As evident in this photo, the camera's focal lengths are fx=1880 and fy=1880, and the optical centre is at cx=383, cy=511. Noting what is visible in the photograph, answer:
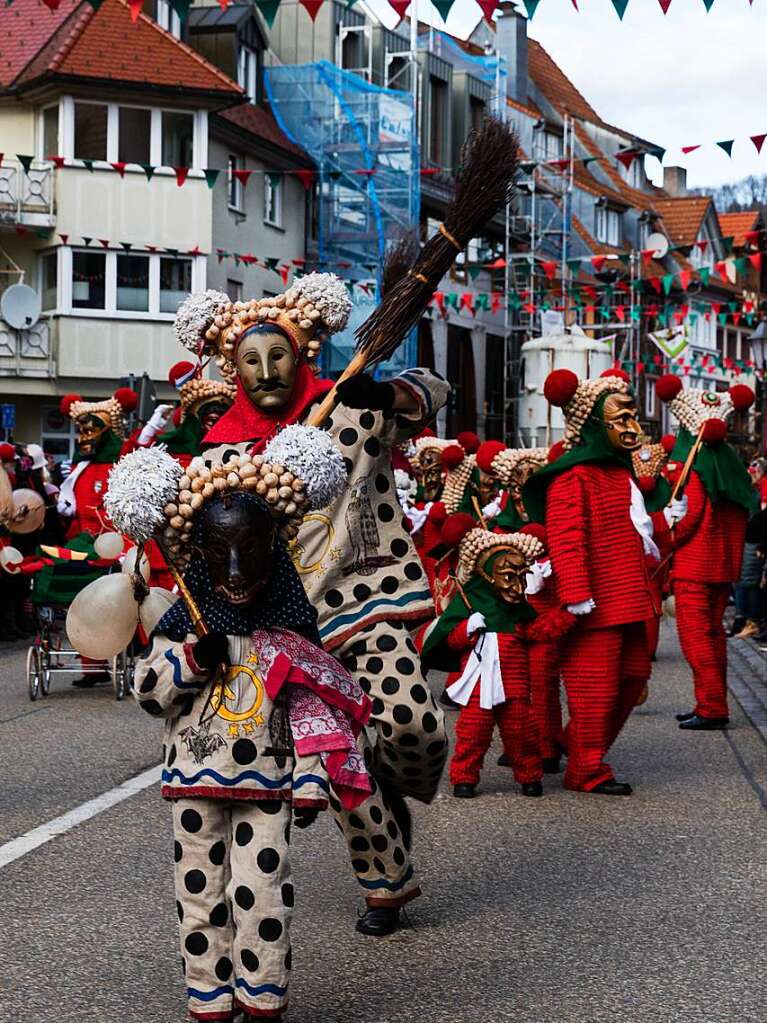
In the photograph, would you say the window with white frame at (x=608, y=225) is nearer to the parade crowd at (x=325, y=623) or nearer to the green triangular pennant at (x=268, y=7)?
the green triangular pennant at (x=268, y=7)

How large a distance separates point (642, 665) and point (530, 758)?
84cm

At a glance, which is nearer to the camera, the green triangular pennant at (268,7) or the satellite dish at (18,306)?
the green triangular pennant at (268,7)

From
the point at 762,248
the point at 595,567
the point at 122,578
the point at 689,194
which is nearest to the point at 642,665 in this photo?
the point at 595,567

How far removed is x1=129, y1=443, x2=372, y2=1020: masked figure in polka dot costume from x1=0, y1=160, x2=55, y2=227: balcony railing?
34275 mm

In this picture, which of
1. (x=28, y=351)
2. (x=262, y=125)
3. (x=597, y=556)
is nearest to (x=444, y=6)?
(x=597, y=556)

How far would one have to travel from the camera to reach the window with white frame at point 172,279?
39.0 meters

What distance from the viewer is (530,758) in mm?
8703

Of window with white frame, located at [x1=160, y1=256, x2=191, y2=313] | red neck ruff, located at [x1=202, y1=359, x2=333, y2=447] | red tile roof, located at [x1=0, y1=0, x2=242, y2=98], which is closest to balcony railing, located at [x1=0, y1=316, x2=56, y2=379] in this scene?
window with white frame, located at [x1=160, y1=256, x2=191, y2=313]

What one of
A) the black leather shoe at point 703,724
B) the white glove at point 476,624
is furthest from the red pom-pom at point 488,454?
the white glove at point 476,624

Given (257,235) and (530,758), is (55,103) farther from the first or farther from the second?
(530,758)

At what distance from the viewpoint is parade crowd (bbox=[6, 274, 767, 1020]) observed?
4.63 meters

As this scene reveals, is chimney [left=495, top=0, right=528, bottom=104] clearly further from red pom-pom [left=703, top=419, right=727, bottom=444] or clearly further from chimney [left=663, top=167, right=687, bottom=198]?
red pom-pom [left=703, top=419, right=727, bottom=444]

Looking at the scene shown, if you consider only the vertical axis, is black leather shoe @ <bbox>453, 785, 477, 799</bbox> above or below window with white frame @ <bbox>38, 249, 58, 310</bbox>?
below

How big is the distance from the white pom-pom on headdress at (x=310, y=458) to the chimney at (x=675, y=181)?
77619mm
